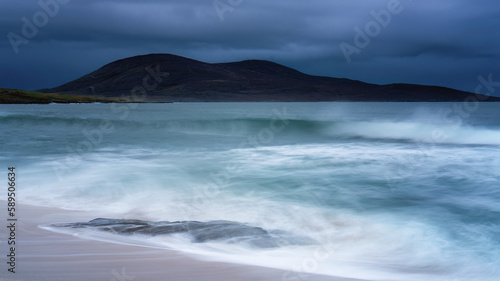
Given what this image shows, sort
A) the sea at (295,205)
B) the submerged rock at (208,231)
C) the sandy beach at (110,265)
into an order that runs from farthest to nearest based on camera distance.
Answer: the submerged rock at (208,231)
the sea at (295,205)
the sandy beach at (110,265)

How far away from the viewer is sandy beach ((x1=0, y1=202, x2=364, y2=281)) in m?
4.02

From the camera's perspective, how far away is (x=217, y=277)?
13.4 feet

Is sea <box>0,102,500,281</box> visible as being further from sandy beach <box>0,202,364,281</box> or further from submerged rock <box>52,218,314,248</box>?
sandy beach <box>0,202,364,281</box>

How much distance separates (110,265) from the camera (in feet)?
14.1

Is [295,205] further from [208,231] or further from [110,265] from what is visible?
[110,265]

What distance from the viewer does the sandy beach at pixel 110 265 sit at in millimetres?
4023

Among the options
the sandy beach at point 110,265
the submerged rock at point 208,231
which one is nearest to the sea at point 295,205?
the submerged rock at point 208,231

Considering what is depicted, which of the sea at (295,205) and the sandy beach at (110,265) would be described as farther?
the sea at (295,205)

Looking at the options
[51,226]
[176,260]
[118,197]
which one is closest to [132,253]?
[176,260]

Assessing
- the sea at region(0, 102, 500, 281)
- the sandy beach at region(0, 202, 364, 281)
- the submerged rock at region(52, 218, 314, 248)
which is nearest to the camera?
the sandy beach at region(0, 202, 364, 281)

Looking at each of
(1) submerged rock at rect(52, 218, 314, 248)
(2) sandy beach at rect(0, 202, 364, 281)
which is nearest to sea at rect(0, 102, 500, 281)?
(1) submerged rock at rect(52, 218, 314, 248)

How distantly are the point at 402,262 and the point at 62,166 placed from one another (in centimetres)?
1058

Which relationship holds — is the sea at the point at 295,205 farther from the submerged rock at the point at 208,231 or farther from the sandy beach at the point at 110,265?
the sandy beach at the point at 110,265

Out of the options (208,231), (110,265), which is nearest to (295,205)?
(208,231)
